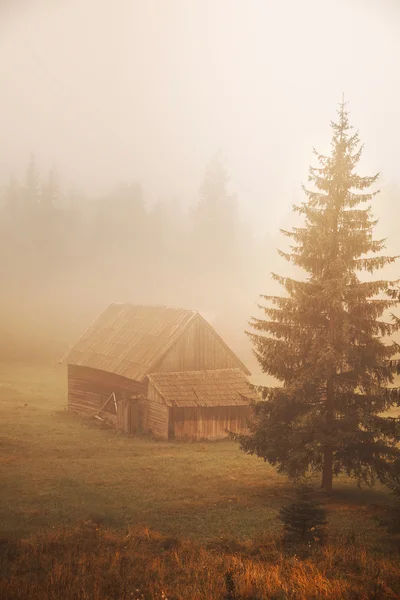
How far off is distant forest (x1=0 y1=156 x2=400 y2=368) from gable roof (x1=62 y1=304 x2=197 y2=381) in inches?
1540

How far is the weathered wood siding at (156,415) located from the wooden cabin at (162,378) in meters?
0.01

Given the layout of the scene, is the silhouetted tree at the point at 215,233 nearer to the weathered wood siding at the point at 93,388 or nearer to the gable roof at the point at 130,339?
the gable roof at the point at 130,339

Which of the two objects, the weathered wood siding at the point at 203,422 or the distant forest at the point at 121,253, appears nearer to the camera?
the weathered wood siding at the point at 203,422

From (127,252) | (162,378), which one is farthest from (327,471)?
(127,252)

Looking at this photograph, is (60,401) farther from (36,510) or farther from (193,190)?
(193,190)

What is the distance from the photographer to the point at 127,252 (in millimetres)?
107500

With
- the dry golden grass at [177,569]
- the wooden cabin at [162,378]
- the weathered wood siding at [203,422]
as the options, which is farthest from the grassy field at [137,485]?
the dry golden grass at [177,569]

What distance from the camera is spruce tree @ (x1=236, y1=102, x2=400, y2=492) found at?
719 inches

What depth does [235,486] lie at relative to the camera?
74.1ft

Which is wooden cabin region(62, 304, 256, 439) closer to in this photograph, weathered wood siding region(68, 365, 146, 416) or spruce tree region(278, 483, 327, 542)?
weathered wood siding region(68, 365, 146, 416)

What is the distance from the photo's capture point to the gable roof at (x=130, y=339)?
123 feet

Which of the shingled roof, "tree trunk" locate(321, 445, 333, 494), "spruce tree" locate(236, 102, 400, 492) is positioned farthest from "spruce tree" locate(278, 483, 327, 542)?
the shingled roof

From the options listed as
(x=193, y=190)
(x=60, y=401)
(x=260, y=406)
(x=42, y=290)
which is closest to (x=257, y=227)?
(x=193, y=190)

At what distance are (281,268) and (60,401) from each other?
65293 mm
